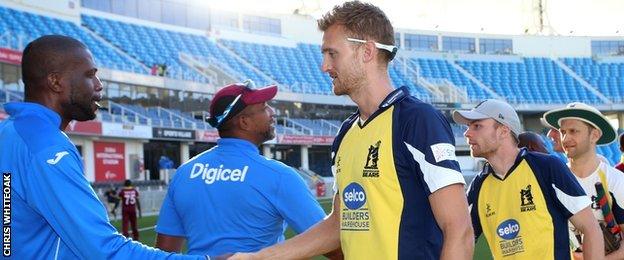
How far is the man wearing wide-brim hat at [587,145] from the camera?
5363 mm

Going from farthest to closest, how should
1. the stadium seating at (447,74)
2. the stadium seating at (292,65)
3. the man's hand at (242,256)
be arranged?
the stadium seating at (447,74) → the stadium seating at (292,65) → the man's hand at (242,256)

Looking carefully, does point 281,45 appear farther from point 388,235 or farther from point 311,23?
point 388,235

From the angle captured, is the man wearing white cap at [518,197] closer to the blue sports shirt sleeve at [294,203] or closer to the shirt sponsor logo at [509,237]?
the shirt sponsor logo at [509,237]

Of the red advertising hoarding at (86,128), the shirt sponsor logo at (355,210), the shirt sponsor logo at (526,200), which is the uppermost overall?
the red advertising hoarding at (86,128)

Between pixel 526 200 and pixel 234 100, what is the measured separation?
187 cm

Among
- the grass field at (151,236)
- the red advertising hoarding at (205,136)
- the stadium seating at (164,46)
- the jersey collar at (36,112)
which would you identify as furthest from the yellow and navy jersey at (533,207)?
the stadium seating at (164,46)

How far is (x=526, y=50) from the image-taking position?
243 feet

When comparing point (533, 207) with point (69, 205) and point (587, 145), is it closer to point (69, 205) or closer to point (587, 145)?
point (587, 145)

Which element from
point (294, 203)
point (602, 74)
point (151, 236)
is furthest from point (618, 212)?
point (602, 74)

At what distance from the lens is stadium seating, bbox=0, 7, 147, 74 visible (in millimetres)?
36562

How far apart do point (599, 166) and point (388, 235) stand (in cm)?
294

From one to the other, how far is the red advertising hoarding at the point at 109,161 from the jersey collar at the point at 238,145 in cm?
3322

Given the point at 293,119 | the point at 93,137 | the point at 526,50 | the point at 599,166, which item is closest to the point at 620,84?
the point at 526,50

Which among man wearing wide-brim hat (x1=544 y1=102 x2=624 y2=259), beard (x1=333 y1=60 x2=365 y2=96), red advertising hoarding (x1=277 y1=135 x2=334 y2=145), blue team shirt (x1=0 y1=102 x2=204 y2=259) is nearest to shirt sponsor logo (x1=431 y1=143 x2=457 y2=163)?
beard (x1=333 y1=60 x2=365 y2=96)
